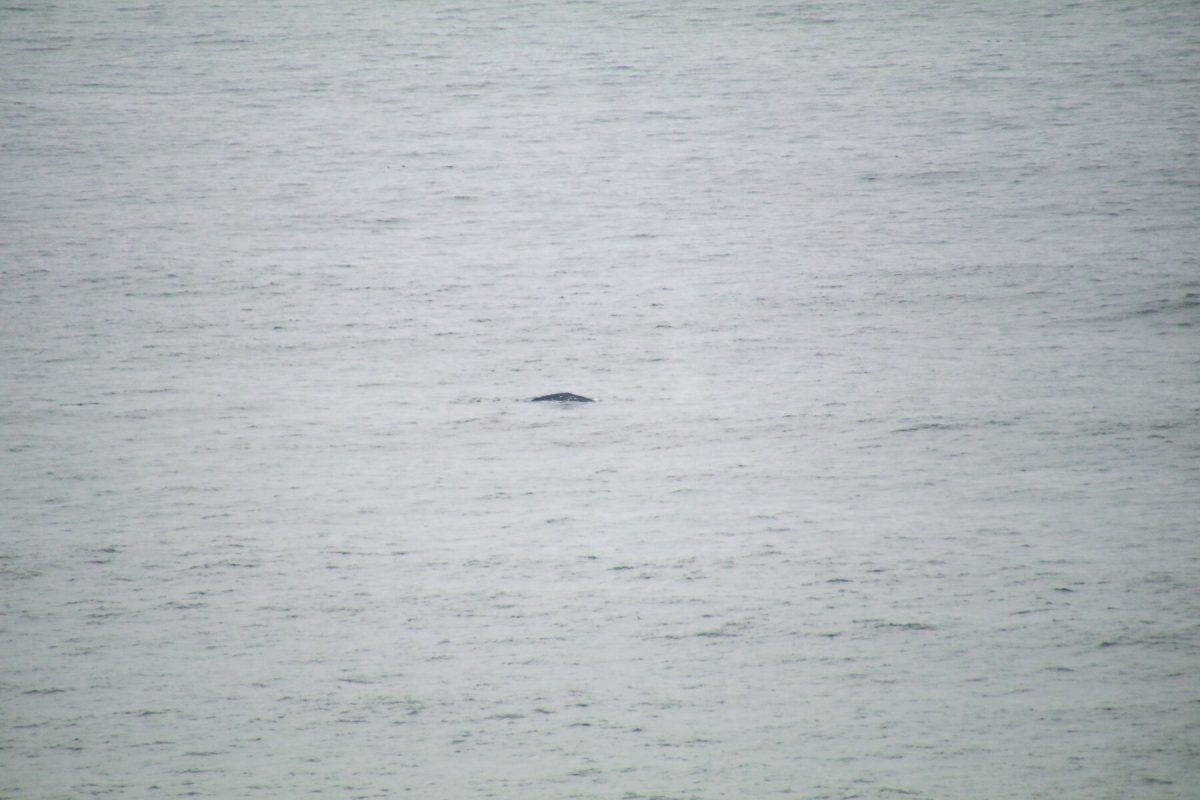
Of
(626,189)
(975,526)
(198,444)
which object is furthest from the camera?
(626,189)

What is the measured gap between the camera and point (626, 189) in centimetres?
217

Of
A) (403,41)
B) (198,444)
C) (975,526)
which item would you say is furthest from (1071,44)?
(198,444)

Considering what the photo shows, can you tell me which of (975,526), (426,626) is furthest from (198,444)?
(975,526)

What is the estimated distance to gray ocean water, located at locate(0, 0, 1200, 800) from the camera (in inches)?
42.6

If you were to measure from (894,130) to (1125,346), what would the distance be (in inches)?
27.2

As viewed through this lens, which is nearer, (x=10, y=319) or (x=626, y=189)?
(x=10, y=319)

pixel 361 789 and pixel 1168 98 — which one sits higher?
pixel 1168 98

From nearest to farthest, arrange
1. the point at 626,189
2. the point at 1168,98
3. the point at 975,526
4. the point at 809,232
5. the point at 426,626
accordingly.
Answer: the point at 426,626, the point at 975,526, the point at 809,232, the point at 626,189, the point at 1168,98

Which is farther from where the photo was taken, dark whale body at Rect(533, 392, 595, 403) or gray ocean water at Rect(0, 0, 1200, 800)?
dark whale body at Rect(533, 392, 595, 403)

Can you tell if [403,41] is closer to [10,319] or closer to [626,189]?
[626,189]

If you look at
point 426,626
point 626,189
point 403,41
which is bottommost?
point 426,626

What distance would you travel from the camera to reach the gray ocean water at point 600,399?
3.55ft

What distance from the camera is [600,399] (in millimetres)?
1640

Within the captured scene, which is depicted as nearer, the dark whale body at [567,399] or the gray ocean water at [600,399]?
the gray ocean water at [600,399]
